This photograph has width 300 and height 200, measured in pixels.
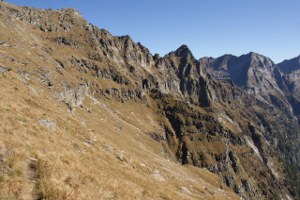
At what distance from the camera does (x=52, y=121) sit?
101 ft

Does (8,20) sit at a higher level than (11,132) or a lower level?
higher

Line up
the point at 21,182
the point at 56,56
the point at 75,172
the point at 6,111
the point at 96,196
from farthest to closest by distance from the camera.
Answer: the point at 56,56 < the point at 6,111 < the point at 75,172 < the point at 96,196 < the point at 21,182

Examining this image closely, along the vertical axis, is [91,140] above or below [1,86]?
below

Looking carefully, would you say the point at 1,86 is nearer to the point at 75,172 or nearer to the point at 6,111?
the point at 6,111

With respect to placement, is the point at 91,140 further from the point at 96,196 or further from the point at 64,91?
the point at 64,91

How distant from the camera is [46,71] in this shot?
11944 cm

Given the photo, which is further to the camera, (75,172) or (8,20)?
(8,20)

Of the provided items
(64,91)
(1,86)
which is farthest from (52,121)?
(64,91)

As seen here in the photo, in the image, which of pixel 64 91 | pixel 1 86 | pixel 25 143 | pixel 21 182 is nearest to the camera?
pixel 21 182

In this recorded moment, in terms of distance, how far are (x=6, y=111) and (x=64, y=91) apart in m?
97.3

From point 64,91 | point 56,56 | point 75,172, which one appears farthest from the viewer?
point 56,56

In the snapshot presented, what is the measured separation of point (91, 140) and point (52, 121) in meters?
5.56

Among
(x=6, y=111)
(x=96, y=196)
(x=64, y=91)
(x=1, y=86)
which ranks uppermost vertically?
(x=64, y=91)

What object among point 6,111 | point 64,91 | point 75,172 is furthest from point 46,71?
point 75,172
